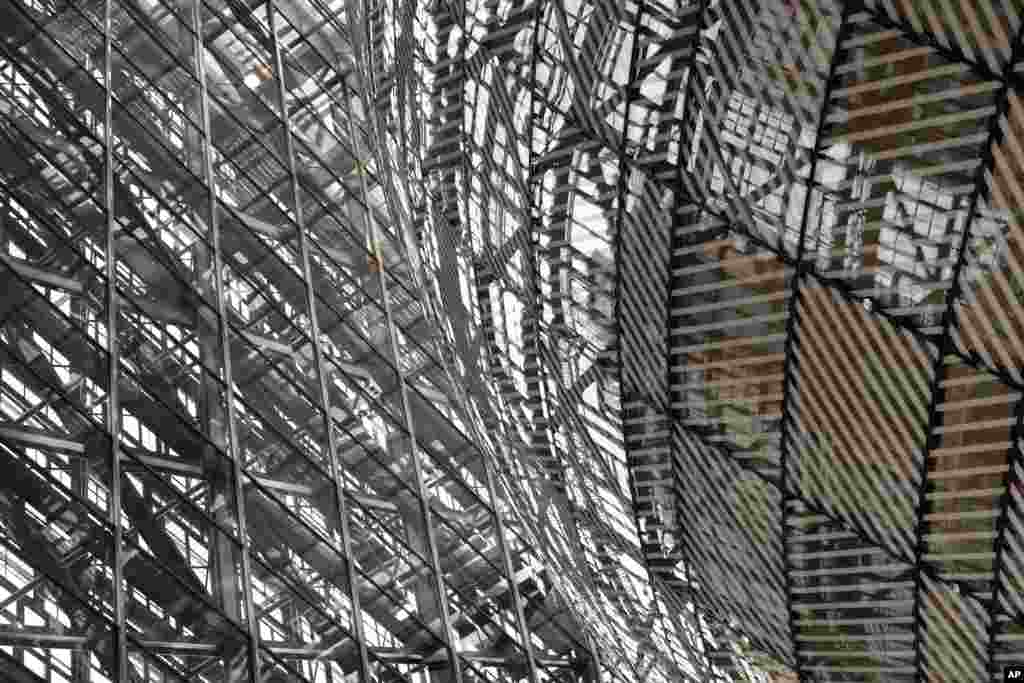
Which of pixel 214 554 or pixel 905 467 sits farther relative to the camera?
pixel 214 554

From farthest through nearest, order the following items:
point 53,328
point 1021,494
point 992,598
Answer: point 53,328, point 992,598, point 1021,494

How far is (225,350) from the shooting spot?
1995 centimetres

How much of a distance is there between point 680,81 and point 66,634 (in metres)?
11.8

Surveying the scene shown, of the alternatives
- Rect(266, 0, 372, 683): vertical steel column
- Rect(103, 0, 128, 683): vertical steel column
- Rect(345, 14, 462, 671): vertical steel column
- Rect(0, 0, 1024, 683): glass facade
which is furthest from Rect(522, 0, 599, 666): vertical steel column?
Rect(345, 14, 462, 671): vertical steel column

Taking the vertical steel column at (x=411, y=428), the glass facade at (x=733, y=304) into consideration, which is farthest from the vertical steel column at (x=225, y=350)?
the vertical steel column at (x=411, y=428)

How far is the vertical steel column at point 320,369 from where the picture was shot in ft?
62.1

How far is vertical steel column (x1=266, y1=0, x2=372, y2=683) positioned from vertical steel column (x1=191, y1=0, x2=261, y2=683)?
138 cm

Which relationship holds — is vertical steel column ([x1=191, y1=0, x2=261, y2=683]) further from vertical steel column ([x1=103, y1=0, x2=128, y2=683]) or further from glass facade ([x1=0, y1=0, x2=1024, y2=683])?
glass facade ([x1=0, y1=0, x2=1024, y2=683])

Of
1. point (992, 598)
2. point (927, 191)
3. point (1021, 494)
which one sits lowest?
point (992, 598)

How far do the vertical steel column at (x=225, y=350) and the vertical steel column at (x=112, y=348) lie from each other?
5.04 feet

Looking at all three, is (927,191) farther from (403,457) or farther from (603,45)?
(403,457)

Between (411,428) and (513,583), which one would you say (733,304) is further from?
(411,428)

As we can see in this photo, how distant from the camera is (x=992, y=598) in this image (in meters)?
5.25

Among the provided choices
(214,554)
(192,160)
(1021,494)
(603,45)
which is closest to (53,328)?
(214,554)
